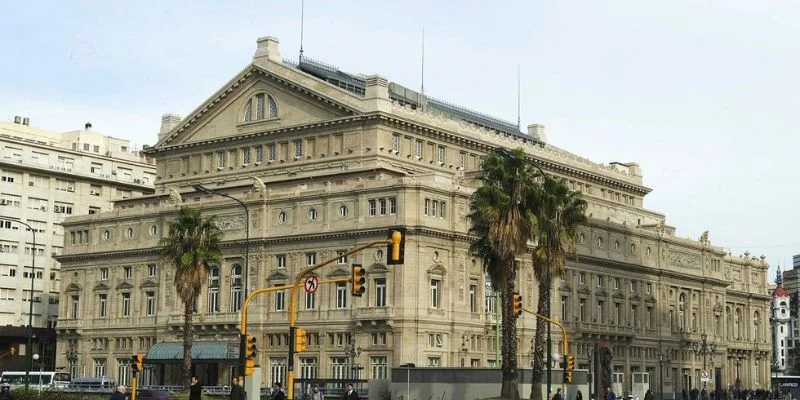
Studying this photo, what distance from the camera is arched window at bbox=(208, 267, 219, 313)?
109000 millimetres

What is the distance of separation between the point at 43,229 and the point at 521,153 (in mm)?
80446

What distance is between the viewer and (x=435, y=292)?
98.9 m

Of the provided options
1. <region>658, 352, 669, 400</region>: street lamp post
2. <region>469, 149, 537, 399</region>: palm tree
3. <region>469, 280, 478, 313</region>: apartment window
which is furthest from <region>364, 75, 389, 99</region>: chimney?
<region>658, 352, 669, 400</region>: street lamp post

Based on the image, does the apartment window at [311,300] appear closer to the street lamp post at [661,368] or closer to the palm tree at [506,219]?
the palm tree at [506,219]

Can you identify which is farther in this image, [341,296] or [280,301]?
[280,301]

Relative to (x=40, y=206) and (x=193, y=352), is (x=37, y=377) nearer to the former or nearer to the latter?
(x=193, y=352)

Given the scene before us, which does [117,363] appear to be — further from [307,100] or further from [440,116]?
[440,116]

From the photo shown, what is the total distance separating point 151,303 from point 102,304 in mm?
6763

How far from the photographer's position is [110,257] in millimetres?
116875

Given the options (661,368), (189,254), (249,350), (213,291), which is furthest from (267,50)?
(249,350)

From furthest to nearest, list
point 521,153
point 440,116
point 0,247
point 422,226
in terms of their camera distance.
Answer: point 0,247 < point 440,116 < point 422,226 < point 521,153

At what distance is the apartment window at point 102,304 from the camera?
11725cm

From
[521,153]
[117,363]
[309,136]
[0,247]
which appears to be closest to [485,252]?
[521,153]

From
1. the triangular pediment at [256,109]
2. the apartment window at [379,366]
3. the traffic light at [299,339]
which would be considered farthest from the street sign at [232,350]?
the traffic light at [299,339]
